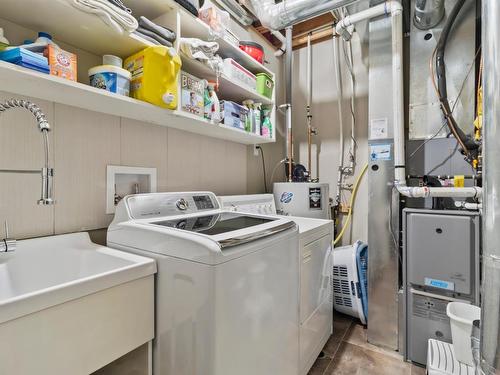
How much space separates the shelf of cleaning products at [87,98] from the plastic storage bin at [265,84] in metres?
0.61

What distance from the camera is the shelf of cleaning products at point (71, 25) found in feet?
3.14

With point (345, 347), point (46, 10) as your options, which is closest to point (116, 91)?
point (46, 10)

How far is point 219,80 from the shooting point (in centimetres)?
173

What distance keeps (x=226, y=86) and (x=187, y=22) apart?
1.58ft

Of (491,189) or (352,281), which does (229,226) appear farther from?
(352,281)

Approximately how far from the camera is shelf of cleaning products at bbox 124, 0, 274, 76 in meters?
1.32

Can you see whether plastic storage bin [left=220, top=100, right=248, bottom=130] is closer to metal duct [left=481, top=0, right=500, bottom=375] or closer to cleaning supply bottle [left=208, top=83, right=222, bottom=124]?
cleaning supply bottle [left=208, top=83, right=222, bottom=124]

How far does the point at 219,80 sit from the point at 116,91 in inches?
30.7

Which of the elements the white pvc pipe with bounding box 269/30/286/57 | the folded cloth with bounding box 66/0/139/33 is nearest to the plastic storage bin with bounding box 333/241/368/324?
the folded cloth with bounding box 66/0/139/33

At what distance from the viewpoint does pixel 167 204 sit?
1440 millimetres

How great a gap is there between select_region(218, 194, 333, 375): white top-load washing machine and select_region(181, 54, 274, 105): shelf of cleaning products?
799mm

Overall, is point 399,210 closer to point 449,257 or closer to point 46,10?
point 449,257

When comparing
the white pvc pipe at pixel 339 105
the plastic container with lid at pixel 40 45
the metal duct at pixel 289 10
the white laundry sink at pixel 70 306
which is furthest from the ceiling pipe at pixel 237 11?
the white laundry sink at pixel 70 306

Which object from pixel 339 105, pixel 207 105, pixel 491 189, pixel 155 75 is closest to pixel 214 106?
pixel 207 105
